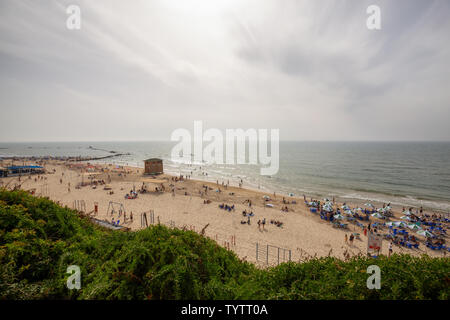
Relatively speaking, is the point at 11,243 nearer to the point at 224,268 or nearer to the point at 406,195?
the point at 224,268

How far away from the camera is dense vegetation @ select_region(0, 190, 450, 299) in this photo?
3654 mm

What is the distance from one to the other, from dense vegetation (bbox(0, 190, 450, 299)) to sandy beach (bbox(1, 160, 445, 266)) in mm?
6441

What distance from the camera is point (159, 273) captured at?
3852 mm

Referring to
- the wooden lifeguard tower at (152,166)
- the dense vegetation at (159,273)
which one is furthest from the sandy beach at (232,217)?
the wooden lifeguard tower at (152,166)

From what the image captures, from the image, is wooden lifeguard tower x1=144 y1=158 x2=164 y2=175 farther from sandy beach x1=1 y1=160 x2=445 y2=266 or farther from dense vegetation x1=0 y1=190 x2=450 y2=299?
dense vegetation x1=0 y1=190 x2=450 y2=299

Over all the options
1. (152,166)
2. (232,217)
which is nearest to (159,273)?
(232,217)

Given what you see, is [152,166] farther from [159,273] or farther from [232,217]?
[159,273]

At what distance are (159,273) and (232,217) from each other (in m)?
22.4

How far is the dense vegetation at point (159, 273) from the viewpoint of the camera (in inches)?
144

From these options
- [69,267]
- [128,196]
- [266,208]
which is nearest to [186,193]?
[128,196]

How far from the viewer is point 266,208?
29812mm

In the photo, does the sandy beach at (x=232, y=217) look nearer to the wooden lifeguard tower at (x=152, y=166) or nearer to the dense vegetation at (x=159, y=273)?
the dense vegetation at (x=159, y=273)

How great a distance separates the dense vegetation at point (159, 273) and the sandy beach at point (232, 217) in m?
6.44
